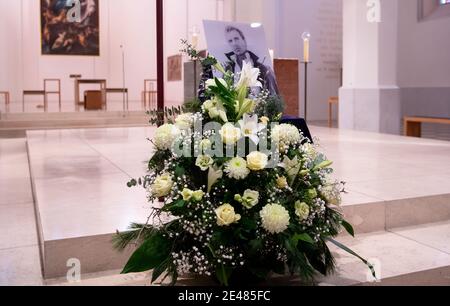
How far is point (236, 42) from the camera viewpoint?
4.04 m

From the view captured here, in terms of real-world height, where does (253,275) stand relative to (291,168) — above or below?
below

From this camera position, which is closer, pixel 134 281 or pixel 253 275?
pixel 253 275

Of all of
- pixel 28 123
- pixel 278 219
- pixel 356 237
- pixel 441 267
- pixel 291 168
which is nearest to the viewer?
pixel 278 219

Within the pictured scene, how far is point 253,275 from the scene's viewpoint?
2164mm

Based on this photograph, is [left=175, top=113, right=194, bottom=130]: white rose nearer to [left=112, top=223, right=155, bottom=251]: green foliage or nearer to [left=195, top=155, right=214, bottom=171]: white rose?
[left=195, top=155, right=214, bottom=171]: white rose

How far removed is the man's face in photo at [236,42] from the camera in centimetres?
402

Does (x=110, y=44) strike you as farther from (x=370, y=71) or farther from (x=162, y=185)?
(x=162, y=185)

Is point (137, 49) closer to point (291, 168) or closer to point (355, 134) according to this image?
point (355, 134)

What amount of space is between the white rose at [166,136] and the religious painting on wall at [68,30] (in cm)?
1528

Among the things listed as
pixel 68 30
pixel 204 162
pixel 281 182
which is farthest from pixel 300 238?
pixel 68 30

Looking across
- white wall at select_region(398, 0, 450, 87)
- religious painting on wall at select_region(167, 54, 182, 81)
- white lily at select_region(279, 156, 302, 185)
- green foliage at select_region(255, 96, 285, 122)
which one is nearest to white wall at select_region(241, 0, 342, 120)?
white wall at select_region(398, 0, 450, 87)

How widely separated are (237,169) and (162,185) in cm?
30

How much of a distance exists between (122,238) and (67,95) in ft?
52.8
